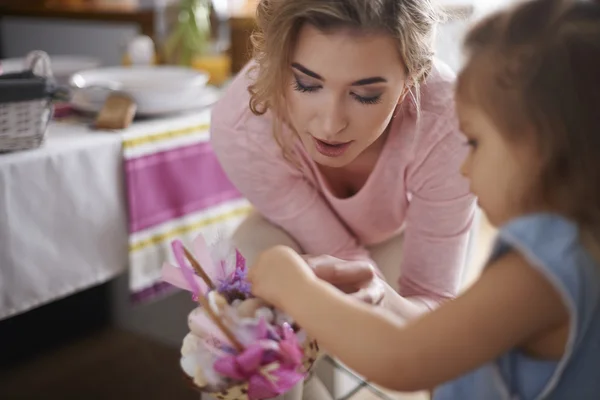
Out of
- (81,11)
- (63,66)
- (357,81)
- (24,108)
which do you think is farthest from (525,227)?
(81,11)

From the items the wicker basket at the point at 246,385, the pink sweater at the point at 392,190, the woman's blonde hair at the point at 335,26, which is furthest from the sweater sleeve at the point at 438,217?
the wicker basket at the point at 246,385

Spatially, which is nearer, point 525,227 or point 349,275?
point 525,227

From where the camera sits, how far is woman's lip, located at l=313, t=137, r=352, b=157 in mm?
1047

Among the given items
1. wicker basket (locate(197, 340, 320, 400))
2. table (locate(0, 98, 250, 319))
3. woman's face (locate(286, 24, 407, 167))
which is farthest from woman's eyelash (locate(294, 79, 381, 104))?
table (locate(0, 98, 250, 319))

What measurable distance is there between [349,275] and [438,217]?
1.29ft

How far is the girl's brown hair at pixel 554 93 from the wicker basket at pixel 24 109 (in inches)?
37.9

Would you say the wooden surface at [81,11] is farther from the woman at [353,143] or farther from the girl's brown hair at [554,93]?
the girl's brown hair at [554,93]

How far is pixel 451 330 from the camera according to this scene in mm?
668

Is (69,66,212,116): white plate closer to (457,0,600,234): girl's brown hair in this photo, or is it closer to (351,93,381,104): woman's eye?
(351,93,381,104): woman's eye

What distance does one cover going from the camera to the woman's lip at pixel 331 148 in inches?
41.2

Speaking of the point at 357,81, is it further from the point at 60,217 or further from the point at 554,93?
the point at 60,217

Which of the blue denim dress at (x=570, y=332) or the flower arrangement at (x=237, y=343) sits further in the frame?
the flower arrangement at (x=237, y=343)

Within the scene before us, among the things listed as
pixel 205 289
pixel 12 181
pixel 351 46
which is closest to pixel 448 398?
pixel 205 289

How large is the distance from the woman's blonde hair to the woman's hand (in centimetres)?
29
